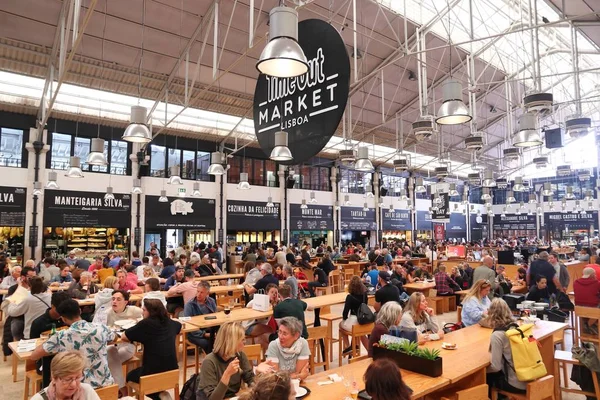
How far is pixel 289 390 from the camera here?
2.29m

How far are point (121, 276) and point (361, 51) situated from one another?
1072cm

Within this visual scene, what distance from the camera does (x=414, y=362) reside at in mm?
3535

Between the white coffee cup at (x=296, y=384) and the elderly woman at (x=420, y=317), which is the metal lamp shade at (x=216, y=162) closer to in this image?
the elderly woman at (x=420, y=317)

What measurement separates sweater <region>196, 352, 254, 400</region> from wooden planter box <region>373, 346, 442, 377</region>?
1.18 meters

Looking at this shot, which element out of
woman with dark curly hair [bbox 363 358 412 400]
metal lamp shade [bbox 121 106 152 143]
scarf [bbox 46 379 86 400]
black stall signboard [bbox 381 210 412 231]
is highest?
metal lamp shade [bbox 121 106 152 143]

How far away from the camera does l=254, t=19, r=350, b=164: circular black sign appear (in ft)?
9.48

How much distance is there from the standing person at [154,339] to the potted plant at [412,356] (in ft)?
6.62

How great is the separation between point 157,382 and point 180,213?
48.3 ft

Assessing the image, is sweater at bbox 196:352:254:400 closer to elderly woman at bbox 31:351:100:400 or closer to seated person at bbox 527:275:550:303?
elderly woman at bbox 31:351:100:400

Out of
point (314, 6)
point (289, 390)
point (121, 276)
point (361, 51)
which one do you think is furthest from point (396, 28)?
point (289, 390)

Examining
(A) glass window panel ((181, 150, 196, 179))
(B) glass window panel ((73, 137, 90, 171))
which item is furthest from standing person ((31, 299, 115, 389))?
(A) glass window panel ((181, 150, 196, 179))

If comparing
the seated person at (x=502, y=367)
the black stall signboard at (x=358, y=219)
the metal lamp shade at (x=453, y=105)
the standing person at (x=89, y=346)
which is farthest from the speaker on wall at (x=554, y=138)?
the black stall signboard at (x=358, y=219)

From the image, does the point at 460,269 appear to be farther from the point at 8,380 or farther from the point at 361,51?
the point at 8,380

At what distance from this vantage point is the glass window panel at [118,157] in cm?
1630
